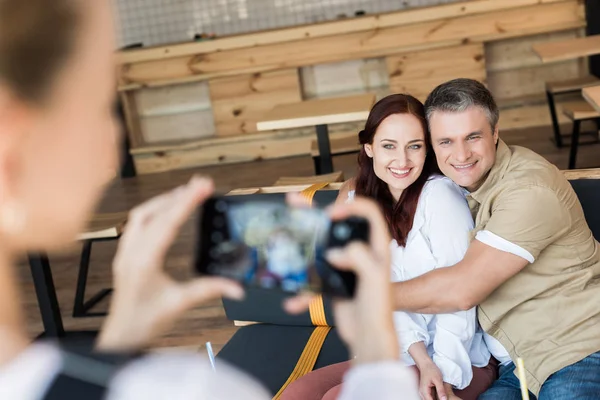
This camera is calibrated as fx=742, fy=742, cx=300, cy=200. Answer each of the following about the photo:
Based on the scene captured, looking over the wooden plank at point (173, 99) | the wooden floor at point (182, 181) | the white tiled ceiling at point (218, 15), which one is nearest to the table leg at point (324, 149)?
the wooden floor at point (182, 181)

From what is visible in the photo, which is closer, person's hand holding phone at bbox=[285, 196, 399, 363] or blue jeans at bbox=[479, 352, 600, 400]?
person's hand holding phone at bbox=[285, 196, 399, 363]

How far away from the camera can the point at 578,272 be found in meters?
1.67

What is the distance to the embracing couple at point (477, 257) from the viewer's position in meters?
1.61

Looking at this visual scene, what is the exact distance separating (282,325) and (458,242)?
776 millimetres

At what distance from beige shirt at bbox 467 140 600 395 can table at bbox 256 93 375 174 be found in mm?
2005

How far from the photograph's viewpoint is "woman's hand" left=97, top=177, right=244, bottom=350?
40 centimetres

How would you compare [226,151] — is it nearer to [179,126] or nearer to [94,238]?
[179,126]

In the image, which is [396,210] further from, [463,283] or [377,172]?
[463,283]

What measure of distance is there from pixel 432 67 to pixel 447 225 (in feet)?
13.6

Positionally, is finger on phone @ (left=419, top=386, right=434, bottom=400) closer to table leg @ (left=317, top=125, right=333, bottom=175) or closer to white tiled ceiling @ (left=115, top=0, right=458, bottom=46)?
table leg @ (left=317, top=125, right=333, bottom=175)

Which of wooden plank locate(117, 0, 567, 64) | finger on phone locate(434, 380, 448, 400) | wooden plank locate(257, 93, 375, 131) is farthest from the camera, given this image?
wooden plank locate(117, 0, 567, 64)

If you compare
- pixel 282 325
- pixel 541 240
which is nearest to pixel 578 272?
pixel 541 240

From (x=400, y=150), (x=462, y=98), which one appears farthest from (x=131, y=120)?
(x=462, y=98)

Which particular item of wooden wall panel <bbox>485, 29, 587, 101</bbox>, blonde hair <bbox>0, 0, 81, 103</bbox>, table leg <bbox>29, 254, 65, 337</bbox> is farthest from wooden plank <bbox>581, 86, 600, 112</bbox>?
wooden wall panel <bbox>485, 29, 587, 101</bbox>
